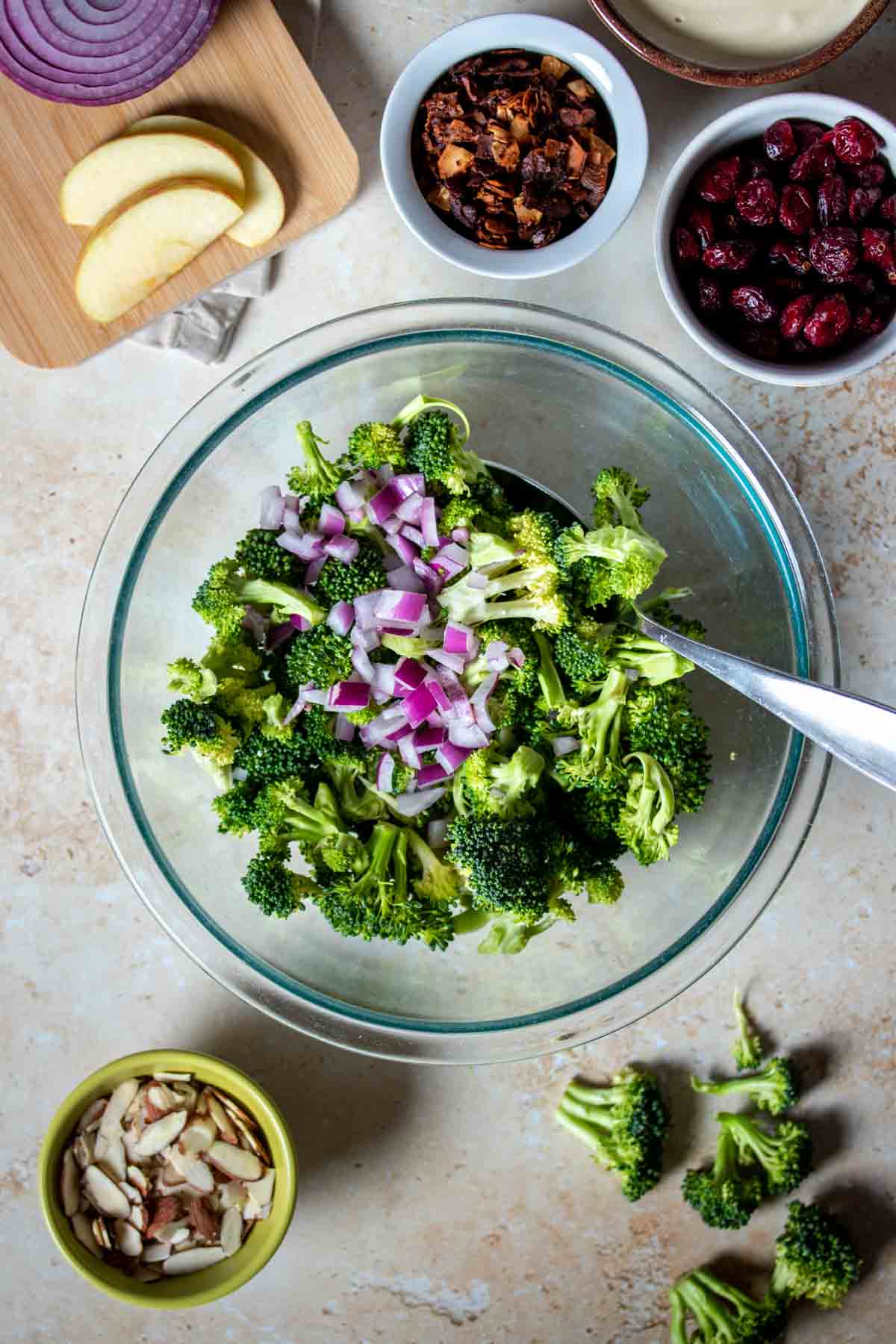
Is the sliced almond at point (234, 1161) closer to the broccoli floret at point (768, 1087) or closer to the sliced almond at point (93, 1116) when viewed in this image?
the sliced almond at point (93, 1116)

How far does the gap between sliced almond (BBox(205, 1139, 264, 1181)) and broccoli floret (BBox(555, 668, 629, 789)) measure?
0.92m

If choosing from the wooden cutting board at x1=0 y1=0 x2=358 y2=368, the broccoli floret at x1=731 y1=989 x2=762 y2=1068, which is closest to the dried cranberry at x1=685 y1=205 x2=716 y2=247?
the wooden cutting board at x1=0 y1=0 x2=358 y2=368

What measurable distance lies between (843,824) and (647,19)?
1.43 metres

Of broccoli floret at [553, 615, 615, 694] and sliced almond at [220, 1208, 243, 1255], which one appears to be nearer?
broccoli floret at [553, 615, 615, 694]

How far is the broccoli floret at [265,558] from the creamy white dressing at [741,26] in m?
1.04

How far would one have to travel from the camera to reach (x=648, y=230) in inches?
75.7

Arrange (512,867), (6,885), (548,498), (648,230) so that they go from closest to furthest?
(512,867) → (548,498) → (648,230) → (6,885)

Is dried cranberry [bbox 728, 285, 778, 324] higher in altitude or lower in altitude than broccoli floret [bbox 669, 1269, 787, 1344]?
higher

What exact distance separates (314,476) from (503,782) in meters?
0.55

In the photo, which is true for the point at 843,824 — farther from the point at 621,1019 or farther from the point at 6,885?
the point at 6,885

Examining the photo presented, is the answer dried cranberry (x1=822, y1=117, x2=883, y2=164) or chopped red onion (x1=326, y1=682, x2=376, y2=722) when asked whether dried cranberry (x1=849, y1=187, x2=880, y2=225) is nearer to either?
dried cranberry (x1=822, y1=117, x2=883, y2=164)

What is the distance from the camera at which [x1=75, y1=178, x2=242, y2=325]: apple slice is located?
5.87ft

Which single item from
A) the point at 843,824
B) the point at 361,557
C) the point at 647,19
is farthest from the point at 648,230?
the point at 843,824

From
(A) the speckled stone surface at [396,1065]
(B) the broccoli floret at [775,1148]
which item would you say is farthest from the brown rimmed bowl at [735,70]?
(B) the broccoli floret at [775,1148]
